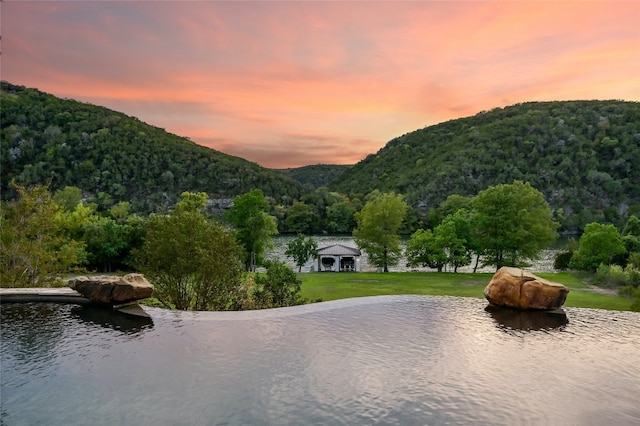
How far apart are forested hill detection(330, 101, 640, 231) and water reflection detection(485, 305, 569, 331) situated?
3697 inches

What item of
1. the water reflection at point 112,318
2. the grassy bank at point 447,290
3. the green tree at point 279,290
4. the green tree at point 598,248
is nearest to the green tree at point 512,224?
the green tree at point 598,248

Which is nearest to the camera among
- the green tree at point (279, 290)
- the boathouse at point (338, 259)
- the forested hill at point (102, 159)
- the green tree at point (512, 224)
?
the green tree at point (279, 290)

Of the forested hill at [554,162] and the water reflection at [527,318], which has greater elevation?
the forested hill at [554,162]

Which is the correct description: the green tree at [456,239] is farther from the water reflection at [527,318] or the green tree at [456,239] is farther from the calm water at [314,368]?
the calm water at [314,368]

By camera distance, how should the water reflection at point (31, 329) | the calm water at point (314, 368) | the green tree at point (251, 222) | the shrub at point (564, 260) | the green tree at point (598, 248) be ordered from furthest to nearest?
1. the shrub at point (564, 260)
2. the green tree at point (251, 222)
3. the green tree at point (598, 248)
4. the water reflection at point (31, 329)
5. the calm water at point (314, 368)

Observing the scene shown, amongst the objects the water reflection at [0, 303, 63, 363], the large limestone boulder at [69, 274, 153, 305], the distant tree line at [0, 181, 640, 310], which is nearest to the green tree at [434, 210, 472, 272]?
the distant tree line at [0, 181, 640, 310]

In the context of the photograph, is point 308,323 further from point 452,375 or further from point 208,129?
point 208,129

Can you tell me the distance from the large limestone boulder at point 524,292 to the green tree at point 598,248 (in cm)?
2738

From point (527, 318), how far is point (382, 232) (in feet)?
106

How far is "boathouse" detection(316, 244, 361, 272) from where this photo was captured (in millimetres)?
52500

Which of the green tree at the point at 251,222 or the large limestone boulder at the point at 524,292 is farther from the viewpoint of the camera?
the green tree at the point at 251,222

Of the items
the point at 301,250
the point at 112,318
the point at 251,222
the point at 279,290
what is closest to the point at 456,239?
the point at 301,250

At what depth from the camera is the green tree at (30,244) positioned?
23438mm

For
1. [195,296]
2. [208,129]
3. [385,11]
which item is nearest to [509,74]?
[385,11]
